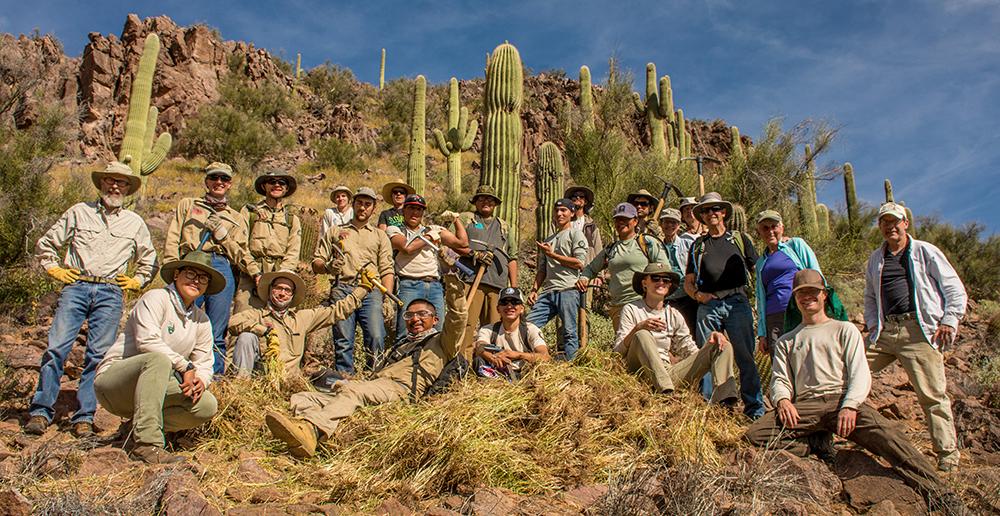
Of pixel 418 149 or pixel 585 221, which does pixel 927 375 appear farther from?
pixel 418 149

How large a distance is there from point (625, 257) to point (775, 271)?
1251 mm

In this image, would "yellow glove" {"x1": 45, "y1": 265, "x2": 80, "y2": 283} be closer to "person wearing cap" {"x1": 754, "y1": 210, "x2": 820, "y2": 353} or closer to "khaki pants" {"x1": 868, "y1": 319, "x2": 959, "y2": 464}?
"person wearing cap" {"x1": 754, "y1": 210, "x2": 820, "y2": 353}

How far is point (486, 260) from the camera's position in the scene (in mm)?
6234

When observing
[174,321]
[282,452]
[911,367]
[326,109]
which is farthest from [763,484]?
[326,109]

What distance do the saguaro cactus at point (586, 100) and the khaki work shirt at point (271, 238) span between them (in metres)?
8.66

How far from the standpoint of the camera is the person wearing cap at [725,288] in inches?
213

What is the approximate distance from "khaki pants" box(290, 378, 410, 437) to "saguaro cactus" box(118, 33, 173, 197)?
11877 millimetres

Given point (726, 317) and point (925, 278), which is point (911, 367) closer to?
point (925, 278)

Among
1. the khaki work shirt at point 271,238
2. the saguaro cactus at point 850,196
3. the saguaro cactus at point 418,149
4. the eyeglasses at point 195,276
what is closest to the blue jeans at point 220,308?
the khaki work shirt at point 271,238

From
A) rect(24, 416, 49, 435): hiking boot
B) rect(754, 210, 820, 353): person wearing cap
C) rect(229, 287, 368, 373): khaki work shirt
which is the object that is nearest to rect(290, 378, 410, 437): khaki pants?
rect(229, 287, 368, 373): khaki work shirt

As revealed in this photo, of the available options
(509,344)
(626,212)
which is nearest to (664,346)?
(509,344)

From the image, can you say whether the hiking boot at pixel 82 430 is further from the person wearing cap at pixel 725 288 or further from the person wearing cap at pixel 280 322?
the person wearing cap at pixel 725 288

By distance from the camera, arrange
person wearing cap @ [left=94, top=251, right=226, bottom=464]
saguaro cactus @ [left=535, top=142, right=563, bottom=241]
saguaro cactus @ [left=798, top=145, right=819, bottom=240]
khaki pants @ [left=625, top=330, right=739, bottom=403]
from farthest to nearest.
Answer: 1. saguaro cactus @ [left=798, top=145, right=819, bottom=240]
2. saguaro cactus @ [left=535, top=142, right=563, bottom=241]
3. khaki pants @ [left=625, top=330, right=739, bottom=403]
4. person wearing cap @ [left=94, top=251, right=226, bottom=464]

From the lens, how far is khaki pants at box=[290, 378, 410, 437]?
4332 millimetres
